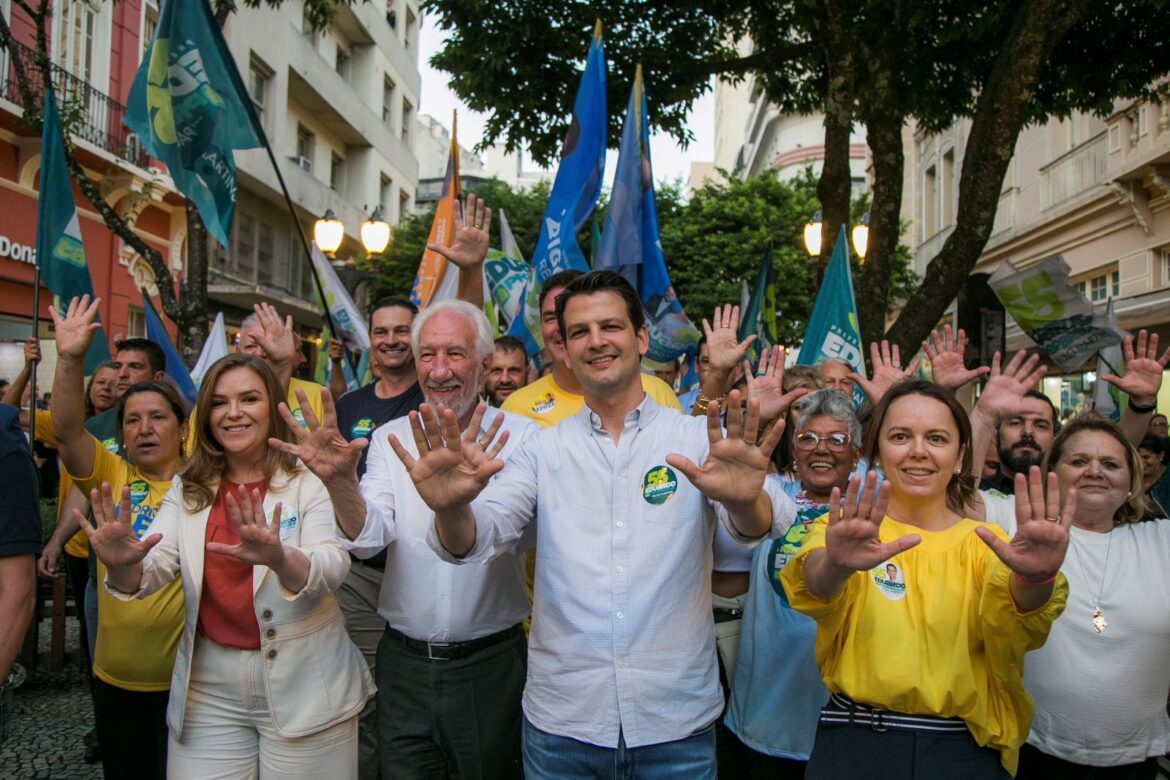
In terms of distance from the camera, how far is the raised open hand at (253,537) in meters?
2.70

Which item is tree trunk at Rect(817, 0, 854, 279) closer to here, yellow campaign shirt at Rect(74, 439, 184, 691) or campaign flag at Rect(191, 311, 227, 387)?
campaign flag at Rect(191, 311, 227, 387)

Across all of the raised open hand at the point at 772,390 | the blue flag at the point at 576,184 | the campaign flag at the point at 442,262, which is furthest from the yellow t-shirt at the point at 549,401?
the campaign flag at the point at 442,262

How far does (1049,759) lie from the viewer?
3.18 m

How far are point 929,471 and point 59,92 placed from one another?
50.2 feet

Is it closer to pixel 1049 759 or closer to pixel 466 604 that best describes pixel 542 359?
pixel 466 604

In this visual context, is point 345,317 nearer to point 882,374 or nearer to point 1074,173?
point 882,374

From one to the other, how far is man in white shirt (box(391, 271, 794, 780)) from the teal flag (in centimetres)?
403

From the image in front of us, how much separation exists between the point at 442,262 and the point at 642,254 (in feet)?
4.86

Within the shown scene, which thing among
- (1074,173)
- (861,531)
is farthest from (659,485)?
(1074,173)

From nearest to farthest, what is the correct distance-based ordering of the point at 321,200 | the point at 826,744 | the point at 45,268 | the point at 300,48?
the point at 826,744, the point at 45,268, the point at 300,48, the point at 321,200

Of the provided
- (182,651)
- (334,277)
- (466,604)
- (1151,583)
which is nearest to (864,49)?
(334,277)

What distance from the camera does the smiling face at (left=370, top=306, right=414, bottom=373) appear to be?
449cm

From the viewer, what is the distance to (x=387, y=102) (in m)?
32.6

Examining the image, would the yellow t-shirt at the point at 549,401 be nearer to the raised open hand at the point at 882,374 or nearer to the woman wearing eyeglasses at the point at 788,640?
the woman wearing eyeglasses at the point at 788,640
